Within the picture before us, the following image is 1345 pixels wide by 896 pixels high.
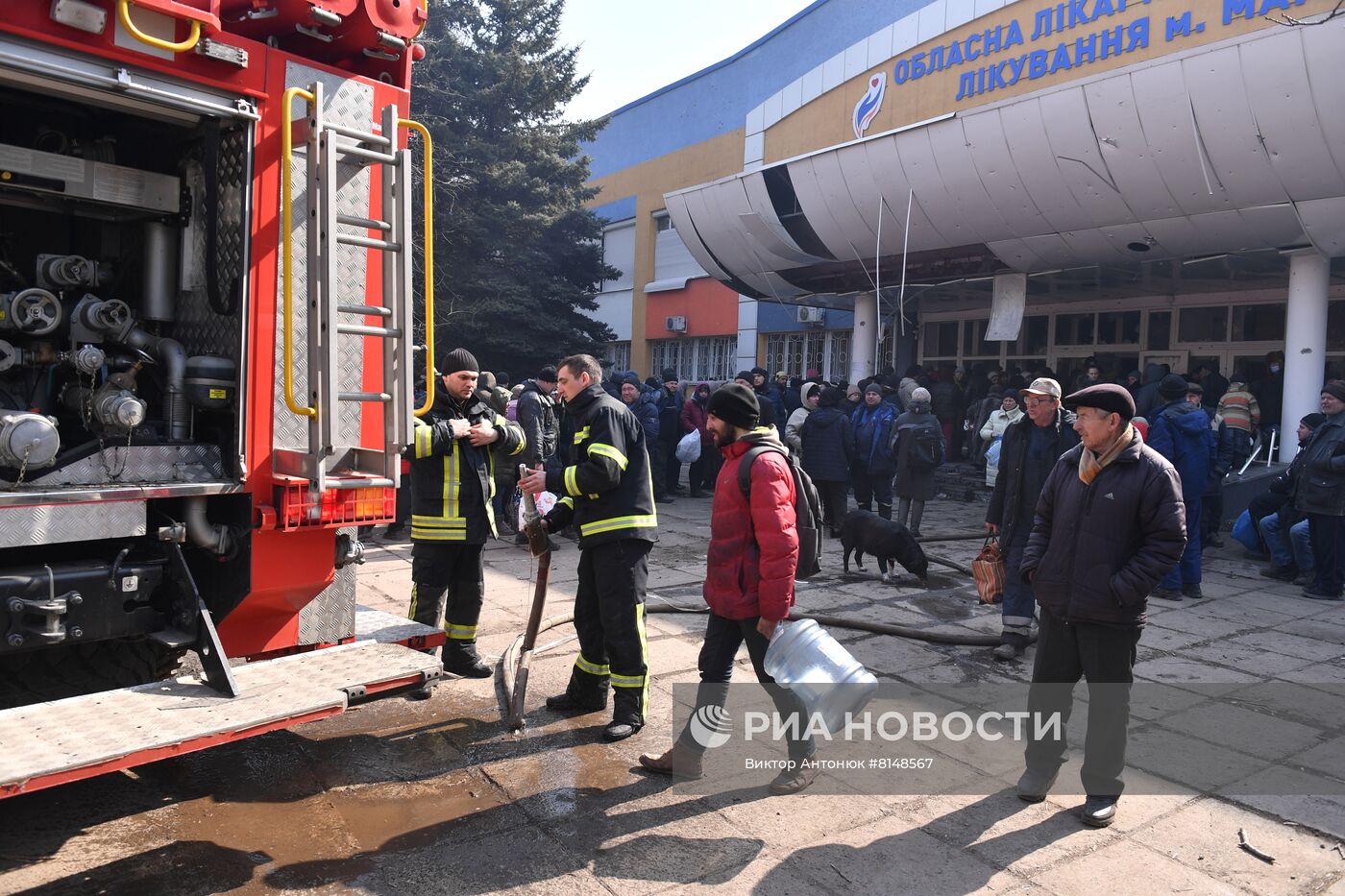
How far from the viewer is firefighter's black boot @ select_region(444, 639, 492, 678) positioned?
17.3 ft

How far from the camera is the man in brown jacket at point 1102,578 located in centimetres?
386

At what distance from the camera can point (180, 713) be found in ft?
10.6

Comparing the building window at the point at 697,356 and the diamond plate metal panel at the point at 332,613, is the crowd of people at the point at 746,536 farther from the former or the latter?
the building window at the point at 697,356

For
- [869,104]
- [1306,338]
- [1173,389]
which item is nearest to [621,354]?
[869,104]

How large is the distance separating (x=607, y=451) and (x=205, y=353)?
1.74 metres

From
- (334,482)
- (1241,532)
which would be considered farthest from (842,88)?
(334,482)

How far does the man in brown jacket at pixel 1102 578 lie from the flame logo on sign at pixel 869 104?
Result: 12380mm

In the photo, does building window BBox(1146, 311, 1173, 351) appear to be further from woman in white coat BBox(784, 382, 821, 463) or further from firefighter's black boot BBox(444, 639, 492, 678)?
firefighter's black boot BBox(444, 639, 492, 678)

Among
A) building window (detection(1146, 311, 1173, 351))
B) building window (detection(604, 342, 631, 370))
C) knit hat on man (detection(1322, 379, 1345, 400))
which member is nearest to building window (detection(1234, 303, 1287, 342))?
building window (detection(1146, 311, 1173, 351))

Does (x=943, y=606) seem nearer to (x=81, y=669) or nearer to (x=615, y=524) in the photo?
(x=615, y=524)

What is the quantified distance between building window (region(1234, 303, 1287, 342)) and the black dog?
31.0 ft

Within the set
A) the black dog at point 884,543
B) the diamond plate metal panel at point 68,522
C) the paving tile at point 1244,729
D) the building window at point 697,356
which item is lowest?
the paving tile at point 1244,729

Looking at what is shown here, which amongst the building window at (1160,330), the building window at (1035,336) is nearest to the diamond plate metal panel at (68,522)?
the building window at (1160,330)

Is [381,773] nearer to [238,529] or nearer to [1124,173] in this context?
[238,529]
